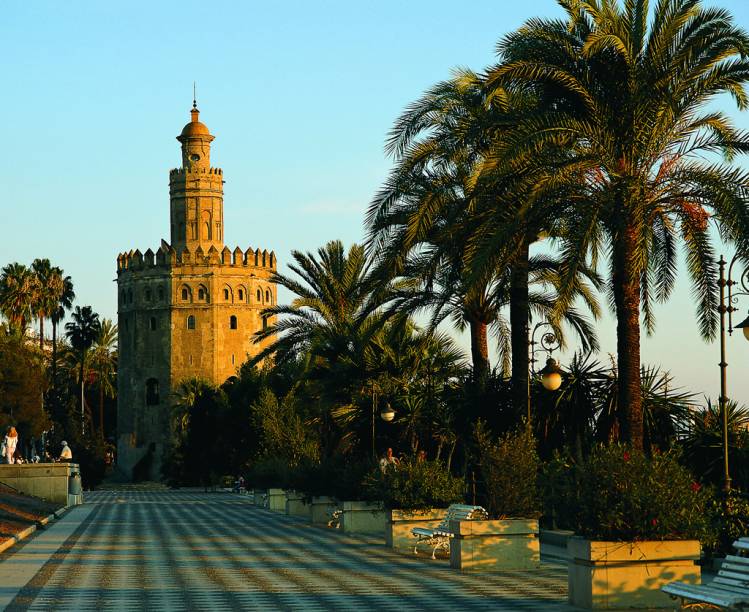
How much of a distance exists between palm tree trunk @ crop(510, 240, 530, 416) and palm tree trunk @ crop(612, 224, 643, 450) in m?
4.61

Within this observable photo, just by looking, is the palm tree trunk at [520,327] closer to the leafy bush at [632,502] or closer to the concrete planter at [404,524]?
the concrete planter at [404,524]

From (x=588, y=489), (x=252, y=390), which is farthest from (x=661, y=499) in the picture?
A: (x=252, y=390)

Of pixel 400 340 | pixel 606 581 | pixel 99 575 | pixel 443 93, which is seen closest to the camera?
pixel 606 581

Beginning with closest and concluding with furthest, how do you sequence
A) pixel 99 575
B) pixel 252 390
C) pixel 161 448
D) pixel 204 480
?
pixel 99 575
pixel 252 390
pixel 204 480
pixel 161 448

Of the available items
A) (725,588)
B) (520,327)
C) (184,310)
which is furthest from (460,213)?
(184,310)

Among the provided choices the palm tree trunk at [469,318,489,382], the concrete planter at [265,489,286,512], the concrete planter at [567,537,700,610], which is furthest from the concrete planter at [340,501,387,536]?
the concrete planter at [265,489,286,512]

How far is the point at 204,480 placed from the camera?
79750mm

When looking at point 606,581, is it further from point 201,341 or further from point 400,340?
point 201,341

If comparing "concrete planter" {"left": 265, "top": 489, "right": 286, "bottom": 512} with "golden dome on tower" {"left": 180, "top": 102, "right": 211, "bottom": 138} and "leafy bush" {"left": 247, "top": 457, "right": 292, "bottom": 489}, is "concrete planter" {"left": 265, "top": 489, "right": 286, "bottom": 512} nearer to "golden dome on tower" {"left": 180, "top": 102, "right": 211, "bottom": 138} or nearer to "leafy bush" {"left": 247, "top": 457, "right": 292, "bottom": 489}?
"leafy bush" {"left": 247, "top": 457, "right": 292, "bottom": 489}

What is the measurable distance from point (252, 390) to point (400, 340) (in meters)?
41.5

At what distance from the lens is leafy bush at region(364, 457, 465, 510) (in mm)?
22125

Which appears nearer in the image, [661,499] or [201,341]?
[661,499]

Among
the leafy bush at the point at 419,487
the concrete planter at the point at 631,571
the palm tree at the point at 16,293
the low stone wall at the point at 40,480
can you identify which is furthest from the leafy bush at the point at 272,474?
the palm tree at the point at 16,293

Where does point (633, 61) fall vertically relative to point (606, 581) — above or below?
above
